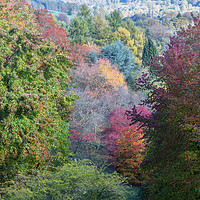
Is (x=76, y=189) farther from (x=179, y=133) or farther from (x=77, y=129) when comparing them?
(x=77, y=129)

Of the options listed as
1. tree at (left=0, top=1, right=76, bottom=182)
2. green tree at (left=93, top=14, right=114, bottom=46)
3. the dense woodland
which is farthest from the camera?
green tree at (left=93, top=14, right=114, bottom=46)

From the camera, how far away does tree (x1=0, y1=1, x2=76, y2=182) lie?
8.66 m

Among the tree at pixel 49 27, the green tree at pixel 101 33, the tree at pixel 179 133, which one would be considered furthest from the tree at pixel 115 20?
the tree at pixel 179 133

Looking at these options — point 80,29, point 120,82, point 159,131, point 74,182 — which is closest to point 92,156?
point 159,131

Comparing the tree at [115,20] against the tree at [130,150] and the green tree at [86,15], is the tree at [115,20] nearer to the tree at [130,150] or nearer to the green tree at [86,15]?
the green tree at [86,15]

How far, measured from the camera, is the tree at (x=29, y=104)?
866cm

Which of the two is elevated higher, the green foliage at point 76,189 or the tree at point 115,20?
the tree at point 115,20

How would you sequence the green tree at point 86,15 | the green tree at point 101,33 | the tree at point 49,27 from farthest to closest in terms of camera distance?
1. the green tree at point 86,15
2. the green tree at point 101,33
3. the tree at point 49,27

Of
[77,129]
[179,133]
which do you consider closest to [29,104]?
[179,133]

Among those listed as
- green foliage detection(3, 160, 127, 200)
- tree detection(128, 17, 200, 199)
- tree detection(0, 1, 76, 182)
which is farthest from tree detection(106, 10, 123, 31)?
green foliage detection(3, 160, 127, 200)

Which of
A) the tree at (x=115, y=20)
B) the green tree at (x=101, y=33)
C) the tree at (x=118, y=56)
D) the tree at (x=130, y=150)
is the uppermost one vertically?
the tree at (x=115, y=20)

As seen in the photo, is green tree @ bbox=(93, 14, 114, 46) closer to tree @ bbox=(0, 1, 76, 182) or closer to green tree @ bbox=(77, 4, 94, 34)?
green tree @ bbox=(77, 4, 94, 34)

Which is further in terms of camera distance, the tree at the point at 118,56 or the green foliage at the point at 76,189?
the tree at the point at 118,56

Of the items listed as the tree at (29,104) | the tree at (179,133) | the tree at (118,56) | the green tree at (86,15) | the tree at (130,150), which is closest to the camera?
the tree at (179,133)
